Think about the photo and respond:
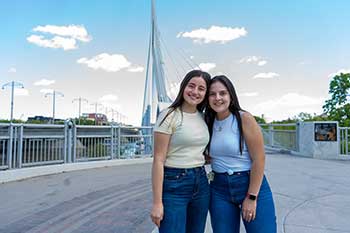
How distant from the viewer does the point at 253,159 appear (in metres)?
1.99

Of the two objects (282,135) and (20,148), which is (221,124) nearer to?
(20,148)

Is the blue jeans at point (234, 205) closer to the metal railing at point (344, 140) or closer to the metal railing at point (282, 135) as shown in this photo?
the metal railing at point (344, 140)

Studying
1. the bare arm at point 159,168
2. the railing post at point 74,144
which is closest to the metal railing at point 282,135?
the railing post at point 74,144

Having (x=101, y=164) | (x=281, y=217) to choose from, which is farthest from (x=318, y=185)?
(x=101, y=164)

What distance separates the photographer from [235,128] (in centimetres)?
203

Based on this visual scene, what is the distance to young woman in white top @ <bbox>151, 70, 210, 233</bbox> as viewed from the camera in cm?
191

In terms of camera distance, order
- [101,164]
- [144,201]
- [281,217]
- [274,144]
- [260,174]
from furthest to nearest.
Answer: [274,144] → [101,164] → [144,201] → [281,217] → [260,174]

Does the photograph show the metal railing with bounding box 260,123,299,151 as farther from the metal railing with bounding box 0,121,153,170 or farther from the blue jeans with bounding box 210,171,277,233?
the blue jeans with bounding box 210,171,277,233

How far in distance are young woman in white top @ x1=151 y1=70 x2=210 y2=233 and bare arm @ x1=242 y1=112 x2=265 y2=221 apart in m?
0.24

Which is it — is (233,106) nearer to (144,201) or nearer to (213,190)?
(213,190)

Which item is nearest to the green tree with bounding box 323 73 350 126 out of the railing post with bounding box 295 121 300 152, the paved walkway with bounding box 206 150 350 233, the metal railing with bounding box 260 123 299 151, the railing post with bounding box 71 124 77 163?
the metal railing with bounding box 260 123 299 151

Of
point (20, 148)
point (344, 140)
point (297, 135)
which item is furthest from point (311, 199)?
point (297, 135)

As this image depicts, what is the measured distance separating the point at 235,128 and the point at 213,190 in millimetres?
417

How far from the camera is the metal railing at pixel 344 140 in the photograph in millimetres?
11766
